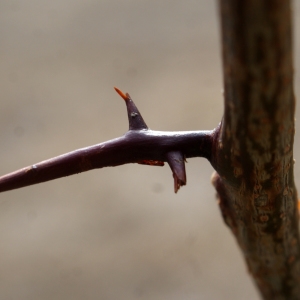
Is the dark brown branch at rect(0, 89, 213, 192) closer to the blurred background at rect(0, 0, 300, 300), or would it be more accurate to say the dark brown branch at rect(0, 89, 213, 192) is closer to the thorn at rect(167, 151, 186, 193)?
the thorn at rect(167, 151, 186, 193)

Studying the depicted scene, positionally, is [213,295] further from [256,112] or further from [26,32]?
[26,32]

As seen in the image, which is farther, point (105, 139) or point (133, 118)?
point (105, 139)

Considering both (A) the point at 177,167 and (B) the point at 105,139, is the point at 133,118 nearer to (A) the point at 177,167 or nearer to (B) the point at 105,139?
(A) the point at 177,167

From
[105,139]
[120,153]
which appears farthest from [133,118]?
[105,139]

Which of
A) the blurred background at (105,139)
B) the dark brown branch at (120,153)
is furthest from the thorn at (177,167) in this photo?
the blurred background at (105,139)

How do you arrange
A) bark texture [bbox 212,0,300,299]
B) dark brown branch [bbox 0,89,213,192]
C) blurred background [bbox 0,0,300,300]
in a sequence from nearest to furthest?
bark texture [bbox 212,0,300,299], dark brown branch [bbox 0,89,213,192], blurred background [bbox 0,0,300,300]

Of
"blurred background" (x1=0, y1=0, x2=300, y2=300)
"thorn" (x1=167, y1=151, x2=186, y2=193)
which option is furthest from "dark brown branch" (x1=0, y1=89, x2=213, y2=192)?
"blurred background" (x1=0, y1=0, x2=300, y2=300)
